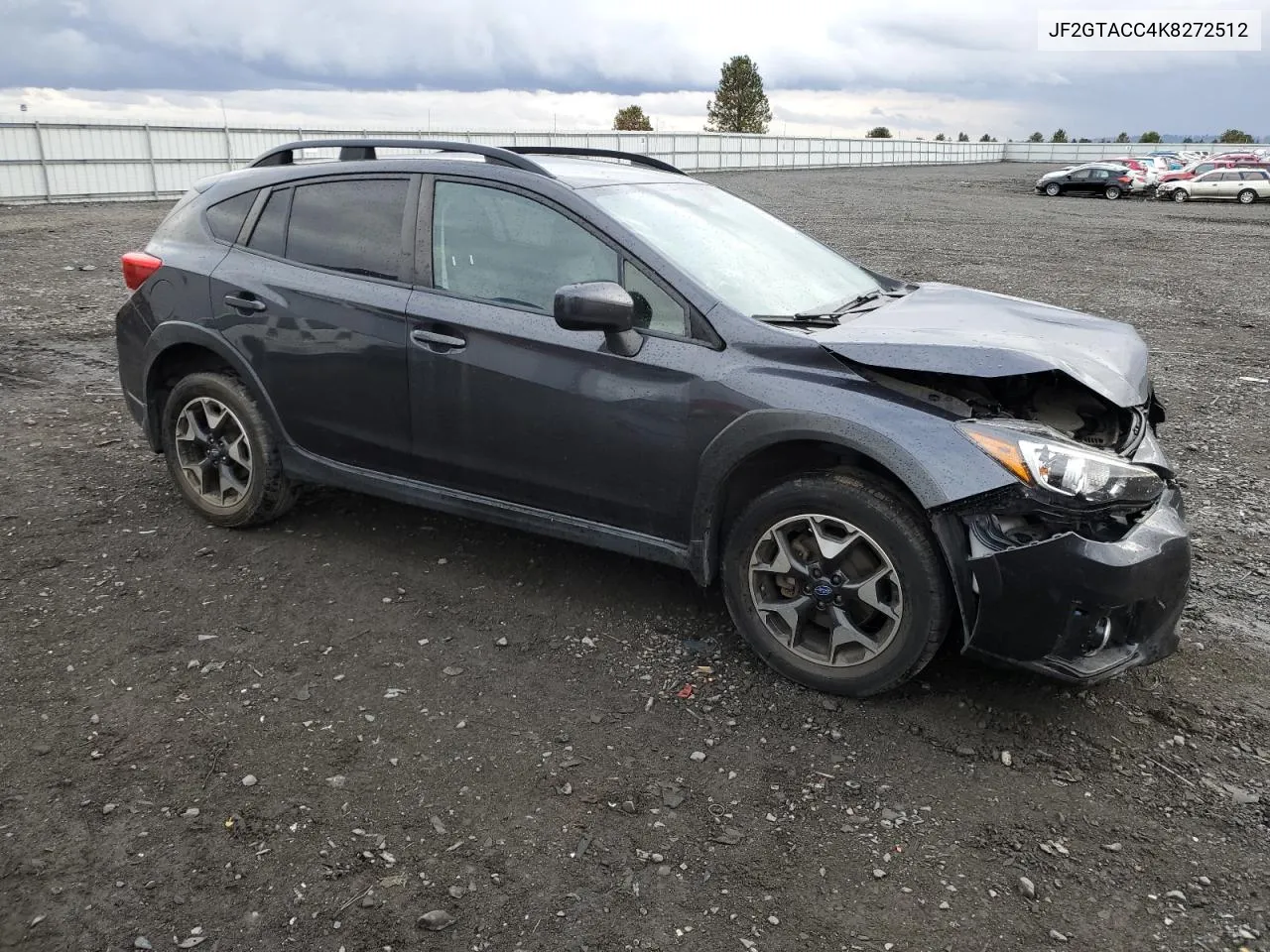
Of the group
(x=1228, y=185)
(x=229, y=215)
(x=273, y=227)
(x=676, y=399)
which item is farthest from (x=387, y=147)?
(x=1228, y=185)

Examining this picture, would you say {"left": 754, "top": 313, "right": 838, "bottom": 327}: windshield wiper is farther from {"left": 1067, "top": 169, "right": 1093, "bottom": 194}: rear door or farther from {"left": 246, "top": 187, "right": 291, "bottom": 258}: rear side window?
{"left": 1067, "top": 169, "right": 1093, "bottom": 194}: rear door

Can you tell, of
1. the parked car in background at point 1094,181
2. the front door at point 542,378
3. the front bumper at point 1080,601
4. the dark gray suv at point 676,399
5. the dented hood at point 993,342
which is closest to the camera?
the front bumper at point 1080,601

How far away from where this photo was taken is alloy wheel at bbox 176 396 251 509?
15.8 ft

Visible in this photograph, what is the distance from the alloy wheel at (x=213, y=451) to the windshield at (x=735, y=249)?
2104 millimetres

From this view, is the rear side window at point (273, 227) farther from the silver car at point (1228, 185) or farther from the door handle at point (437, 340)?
the silver car at point (1228, 185)

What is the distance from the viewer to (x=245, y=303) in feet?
15.0

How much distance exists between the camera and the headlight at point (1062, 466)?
3102 millimetres

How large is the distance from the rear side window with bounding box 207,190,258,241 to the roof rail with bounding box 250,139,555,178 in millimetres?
279

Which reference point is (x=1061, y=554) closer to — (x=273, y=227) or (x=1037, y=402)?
(x=1037, y=402)

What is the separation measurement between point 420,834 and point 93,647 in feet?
5.87

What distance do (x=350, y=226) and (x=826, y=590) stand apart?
257 cm

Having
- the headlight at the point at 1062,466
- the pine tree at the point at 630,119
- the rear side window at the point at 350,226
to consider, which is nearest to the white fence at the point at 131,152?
the rear side window at the point at 350,226

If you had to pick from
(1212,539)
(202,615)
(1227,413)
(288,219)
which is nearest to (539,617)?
(202,615)

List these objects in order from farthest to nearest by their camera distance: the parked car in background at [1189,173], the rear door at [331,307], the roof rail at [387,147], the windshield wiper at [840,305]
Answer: the parked car in background at [1189,173], the rear door at [331,307], the roof rail at [387,147], the windshield wiper at [840,305]
